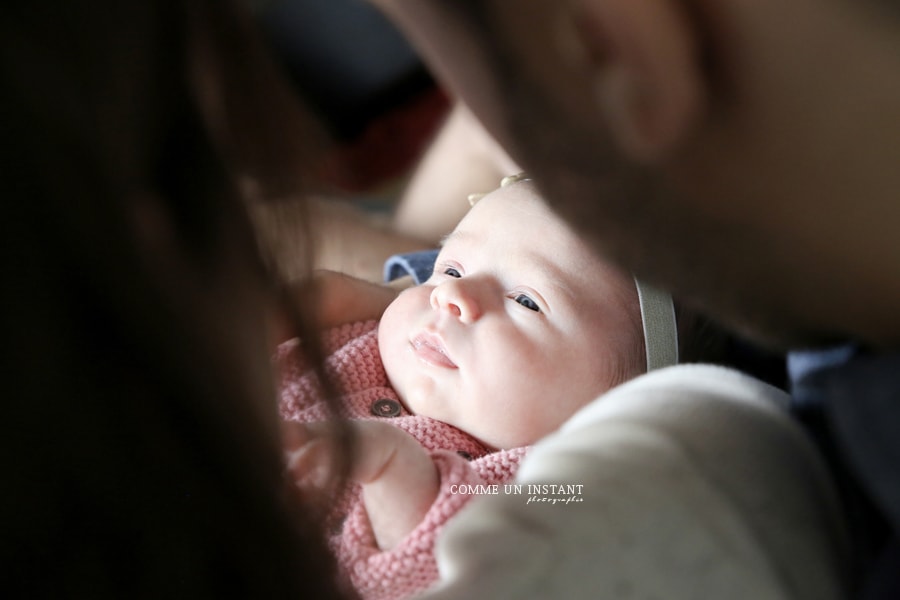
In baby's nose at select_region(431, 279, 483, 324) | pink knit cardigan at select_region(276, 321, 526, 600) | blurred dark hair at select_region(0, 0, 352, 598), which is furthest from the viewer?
baby's nose at select_region(431, 279, 483, 324)

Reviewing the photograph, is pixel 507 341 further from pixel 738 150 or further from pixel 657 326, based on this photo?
pixel 738 150

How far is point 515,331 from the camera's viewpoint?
2.01ft

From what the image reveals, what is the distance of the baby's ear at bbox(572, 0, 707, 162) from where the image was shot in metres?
0.30

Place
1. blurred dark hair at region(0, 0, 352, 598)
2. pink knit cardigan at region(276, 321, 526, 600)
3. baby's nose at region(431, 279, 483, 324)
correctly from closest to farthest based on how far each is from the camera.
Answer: blurred dark hair at region(0, 0, 352, 598)
pink knit cardigan at region(276, 321, 526, 600)
baby's nose at region(431, 279, 483, 324)

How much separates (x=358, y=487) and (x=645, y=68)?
344 mm

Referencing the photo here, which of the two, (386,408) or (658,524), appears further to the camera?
(386,408)

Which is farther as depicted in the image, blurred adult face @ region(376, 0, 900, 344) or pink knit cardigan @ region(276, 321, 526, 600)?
pink knit cardigan @ region(276, 321, 526, 600)

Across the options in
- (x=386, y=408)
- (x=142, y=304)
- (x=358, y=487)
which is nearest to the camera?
(x=142, y=304)

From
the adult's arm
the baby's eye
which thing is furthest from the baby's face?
the adult's arm

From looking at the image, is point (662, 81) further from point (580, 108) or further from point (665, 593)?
point (665, 593)

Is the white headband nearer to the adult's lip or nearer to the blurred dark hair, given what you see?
the adult's lip

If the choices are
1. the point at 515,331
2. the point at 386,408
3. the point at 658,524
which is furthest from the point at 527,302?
the point at 658,524

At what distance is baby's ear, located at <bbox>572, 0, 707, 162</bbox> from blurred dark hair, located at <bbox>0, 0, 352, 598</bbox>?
13 cm

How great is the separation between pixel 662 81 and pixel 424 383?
0.37 meters
